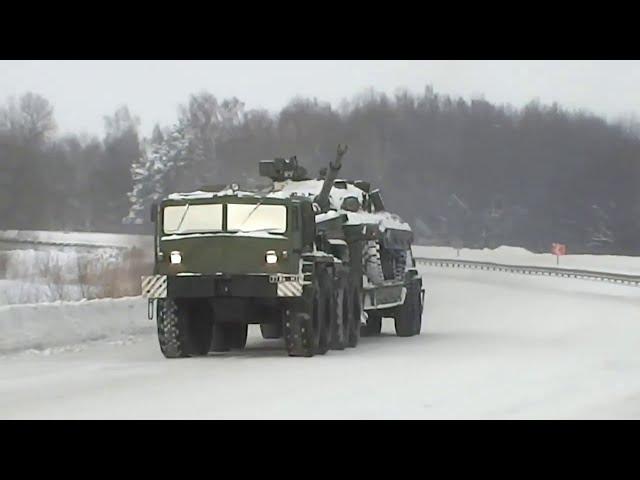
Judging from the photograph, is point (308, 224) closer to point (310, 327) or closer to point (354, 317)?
point (310, 327)

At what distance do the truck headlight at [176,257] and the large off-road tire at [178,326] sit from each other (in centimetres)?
61

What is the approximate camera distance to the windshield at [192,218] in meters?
19.8

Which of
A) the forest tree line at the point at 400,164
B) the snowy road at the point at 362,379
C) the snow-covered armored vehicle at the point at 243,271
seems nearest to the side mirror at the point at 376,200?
the snowy road at the point at 362,379

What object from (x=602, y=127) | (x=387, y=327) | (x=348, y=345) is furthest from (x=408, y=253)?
(x=602, y=127)

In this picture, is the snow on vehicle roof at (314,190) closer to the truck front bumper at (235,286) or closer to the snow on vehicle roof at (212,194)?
the snow on vehicle roof at (212,194)

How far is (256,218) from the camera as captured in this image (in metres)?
19.8

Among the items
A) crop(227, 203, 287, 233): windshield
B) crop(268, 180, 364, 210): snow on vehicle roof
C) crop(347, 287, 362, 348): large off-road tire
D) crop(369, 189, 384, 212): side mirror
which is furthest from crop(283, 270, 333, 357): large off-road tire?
crop(369, 189, 384, 212): side mirror

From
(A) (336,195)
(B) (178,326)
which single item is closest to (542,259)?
(A) (336,195)

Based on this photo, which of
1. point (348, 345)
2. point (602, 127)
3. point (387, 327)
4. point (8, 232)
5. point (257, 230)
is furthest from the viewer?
point (602, 127)

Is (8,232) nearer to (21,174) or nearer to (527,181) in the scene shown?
(21,174)

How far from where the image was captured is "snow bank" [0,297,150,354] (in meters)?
20.3

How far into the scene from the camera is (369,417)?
11875mm

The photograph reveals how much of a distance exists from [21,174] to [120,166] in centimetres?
1212

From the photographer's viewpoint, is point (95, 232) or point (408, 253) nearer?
point (408, 253)
